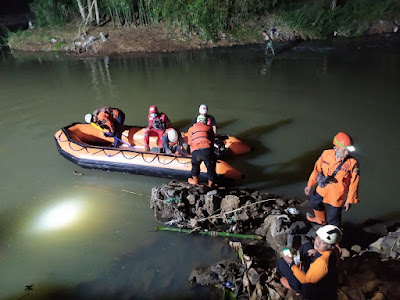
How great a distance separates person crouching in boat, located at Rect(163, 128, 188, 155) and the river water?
0.71 meters

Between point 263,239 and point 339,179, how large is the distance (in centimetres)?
140

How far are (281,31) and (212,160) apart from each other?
13478 millimetres

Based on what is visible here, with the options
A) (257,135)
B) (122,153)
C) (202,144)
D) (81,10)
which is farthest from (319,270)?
(81,10)

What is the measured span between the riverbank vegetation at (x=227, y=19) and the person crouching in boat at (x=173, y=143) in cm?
1097

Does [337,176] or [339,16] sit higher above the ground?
[339,16]

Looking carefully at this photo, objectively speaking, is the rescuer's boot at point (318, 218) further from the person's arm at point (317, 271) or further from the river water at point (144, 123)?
the person's arm at point (317, 271)

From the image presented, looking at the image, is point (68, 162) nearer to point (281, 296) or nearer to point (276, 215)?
point (276, 215)

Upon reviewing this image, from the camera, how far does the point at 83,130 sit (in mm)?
7109

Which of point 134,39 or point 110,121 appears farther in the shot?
point 134,39

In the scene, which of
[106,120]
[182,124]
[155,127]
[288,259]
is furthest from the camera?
[182,124]

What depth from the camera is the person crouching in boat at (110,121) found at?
21.1ft

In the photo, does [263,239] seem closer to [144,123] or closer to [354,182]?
[354,182]

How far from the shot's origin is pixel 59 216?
520 centimetres

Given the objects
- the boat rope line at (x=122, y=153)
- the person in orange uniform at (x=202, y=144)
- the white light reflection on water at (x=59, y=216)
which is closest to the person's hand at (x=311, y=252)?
the person in orange uniform at (x=202, y=144)
